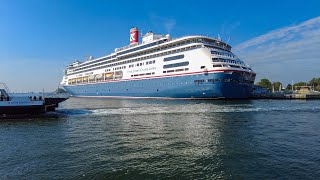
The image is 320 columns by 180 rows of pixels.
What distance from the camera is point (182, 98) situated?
197ft

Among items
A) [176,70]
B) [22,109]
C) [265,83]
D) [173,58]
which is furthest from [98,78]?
[265,83]

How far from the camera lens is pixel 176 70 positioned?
61969mm

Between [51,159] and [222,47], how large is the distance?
189 ft

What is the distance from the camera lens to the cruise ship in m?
55.7

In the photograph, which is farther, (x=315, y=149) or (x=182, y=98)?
(x=182, y=98)

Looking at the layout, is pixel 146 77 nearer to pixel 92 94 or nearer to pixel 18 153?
pixel 92 94

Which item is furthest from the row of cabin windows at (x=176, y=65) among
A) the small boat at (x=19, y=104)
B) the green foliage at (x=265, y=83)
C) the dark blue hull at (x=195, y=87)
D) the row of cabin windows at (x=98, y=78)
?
the green foliage at (x=265, y=83)

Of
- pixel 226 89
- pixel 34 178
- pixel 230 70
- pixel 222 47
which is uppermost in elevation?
pixel 222 47

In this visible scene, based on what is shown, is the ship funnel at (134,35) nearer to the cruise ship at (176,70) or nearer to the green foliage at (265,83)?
the cruise ship at (176,70)

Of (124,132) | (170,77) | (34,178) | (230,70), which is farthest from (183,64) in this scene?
(34,178)

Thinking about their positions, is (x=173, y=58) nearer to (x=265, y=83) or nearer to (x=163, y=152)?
(x=163, y=152)

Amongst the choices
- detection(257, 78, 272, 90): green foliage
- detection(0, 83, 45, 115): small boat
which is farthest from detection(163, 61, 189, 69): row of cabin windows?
detection(257, 78, 272, 90): green foliage

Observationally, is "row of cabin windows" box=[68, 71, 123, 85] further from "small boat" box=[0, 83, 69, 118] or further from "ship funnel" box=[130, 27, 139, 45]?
"small boat" box=[0, 83, 69, 118]

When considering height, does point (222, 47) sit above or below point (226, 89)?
above
